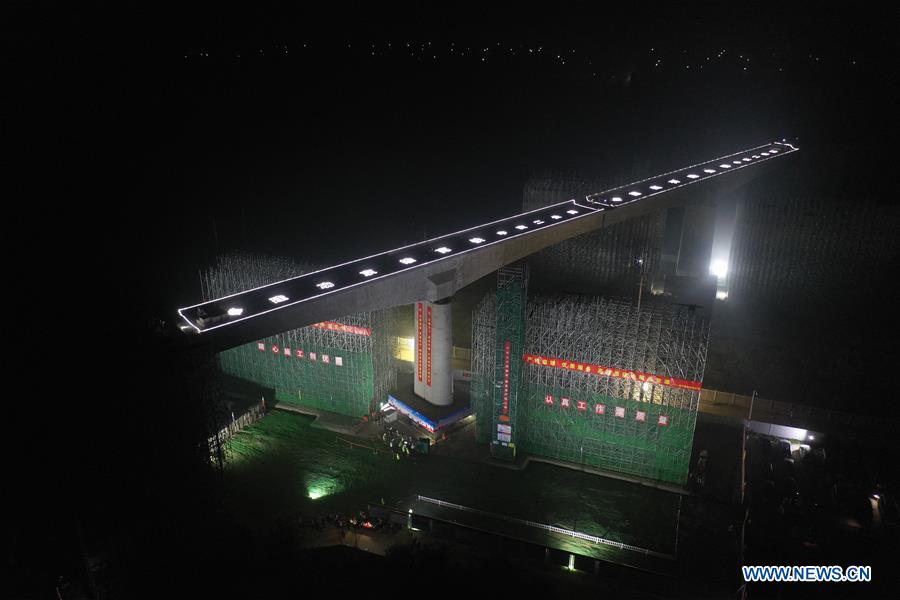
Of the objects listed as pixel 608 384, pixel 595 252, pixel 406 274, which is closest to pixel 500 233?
pixel 406 274

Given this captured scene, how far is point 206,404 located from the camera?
17844 millimetres

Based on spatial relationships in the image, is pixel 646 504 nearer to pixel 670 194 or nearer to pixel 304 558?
pixel 304 558

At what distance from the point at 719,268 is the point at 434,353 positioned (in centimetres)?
1681

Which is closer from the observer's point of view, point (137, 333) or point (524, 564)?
point (137, 333)

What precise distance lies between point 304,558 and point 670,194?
2129 cm

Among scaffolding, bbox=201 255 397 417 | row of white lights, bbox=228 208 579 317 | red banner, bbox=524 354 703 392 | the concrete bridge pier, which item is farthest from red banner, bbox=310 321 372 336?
red banner, bbox=524 354 703 392

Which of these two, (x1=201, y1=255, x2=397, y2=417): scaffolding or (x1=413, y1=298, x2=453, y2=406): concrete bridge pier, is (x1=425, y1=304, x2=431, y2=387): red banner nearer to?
(x1=413, y1=298, x2=453, y2=406): concrete bridge pier

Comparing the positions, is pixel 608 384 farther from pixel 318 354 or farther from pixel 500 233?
pixel 318 354

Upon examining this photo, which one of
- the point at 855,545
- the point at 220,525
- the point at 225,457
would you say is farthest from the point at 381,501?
the point at 855,545

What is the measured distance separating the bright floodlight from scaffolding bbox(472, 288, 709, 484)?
40.7 feet

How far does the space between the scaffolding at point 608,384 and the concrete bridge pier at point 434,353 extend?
1.76m

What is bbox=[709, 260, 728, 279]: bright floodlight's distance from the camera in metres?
31.9

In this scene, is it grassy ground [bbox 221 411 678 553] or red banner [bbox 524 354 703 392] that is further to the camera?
red banner [bbox 524 354 703 392]

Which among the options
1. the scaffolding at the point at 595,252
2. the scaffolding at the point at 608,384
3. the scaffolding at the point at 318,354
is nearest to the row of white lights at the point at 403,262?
the scaffolding at the point at 608,384
